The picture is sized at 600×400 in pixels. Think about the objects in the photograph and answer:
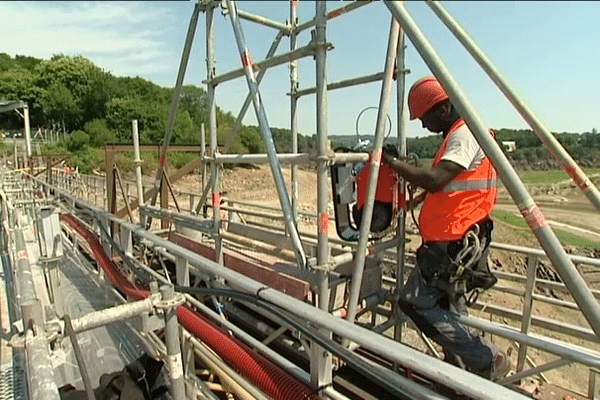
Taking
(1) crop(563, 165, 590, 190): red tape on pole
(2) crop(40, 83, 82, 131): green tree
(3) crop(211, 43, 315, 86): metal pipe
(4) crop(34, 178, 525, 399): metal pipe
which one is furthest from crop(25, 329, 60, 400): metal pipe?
(2) crop(40, 83, 82, 131): green tree

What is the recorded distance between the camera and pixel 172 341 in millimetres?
1853

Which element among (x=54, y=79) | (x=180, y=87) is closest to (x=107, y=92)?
(x=54, y=79)

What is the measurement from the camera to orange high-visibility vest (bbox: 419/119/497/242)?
94.5 inches

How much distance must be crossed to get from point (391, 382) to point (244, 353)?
950 mm

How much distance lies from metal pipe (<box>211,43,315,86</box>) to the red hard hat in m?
0.76

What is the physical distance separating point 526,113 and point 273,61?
1.60m

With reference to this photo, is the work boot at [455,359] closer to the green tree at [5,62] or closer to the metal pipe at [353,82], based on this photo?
the metal pipe at [353,82]

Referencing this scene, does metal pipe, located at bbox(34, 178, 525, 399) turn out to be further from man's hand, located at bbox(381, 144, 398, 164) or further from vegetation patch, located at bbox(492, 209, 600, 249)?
vegetation patch, located at bbox(492, 209, 600, 249)

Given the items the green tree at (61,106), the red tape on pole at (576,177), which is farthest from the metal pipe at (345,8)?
the green tree at (61,106)

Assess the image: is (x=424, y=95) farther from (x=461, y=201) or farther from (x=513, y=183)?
(x=513, y=183)

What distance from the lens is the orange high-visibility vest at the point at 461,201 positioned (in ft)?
→ 7.88

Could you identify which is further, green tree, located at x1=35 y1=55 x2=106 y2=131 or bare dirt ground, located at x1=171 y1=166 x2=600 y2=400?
green tree, located at x1=35 y1=55 x2=106 y2=131

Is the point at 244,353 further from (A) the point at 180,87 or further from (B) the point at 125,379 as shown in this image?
(A) the point at 180,87

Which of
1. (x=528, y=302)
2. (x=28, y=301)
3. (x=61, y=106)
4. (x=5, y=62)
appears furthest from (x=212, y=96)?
(x=5, y=62)
